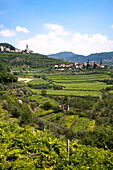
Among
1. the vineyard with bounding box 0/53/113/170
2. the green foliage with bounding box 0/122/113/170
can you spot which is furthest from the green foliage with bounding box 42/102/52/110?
the green foliage with bounding box 0/122/113/170

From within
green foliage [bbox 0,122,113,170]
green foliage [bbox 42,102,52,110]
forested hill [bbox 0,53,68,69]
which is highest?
forested hill [bbox 0,53,68,69]

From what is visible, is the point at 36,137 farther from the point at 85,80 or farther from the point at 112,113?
the point at 85,80

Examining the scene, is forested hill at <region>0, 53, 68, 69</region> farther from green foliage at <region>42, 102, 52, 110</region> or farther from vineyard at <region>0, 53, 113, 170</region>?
green foliage at <region>42, 102, 52, 110</region>

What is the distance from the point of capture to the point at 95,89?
6122 centimetres

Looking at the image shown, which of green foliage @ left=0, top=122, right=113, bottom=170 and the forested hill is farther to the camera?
the forested hill

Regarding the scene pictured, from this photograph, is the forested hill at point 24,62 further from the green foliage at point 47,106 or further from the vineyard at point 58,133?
the green foliage at point 47,106

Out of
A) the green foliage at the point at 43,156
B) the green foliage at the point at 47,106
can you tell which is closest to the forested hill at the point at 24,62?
the green foliage at the point at 47,106

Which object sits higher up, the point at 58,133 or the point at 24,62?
the point at 24,62

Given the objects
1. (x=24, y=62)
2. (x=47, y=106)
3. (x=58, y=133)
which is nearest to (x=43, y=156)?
(x=58, y=133)

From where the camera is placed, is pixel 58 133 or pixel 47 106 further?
pixel 47 106

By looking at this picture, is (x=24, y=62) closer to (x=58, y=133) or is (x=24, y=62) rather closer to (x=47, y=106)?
(x=47, y=106)

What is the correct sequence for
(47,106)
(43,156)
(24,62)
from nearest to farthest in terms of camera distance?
1. (43,156)
2. (47,106)
3. (24,62)

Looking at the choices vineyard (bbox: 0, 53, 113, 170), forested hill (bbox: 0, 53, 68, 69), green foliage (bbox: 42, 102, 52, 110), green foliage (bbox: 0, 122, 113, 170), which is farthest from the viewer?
forested hill (bbox: 0, 53, 68, 69)

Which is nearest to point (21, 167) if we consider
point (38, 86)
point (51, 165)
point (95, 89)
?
point (51, 165)
